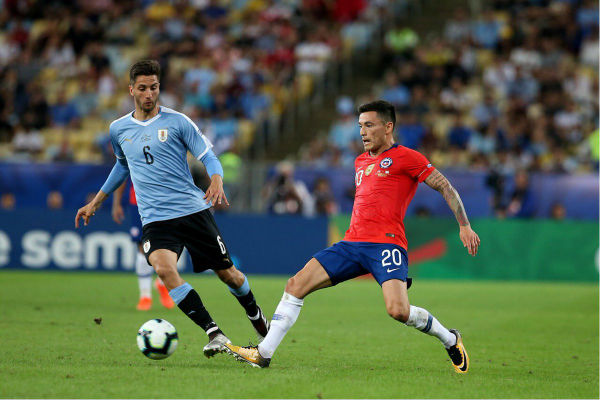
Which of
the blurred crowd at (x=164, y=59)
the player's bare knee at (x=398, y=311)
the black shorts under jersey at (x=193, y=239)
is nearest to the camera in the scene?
the player's bare knee at (x=398, y=311)

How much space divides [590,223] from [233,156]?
25.8 feet

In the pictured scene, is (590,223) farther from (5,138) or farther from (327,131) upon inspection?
(5,138)

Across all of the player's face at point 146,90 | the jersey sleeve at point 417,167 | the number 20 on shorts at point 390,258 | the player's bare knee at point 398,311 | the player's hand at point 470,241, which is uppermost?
the player's face at point 146,90

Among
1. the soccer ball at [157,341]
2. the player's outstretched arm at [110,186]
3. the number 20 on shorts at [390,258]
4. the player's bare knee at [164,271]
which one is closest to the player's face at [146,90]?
the player's outstretched arm at [110,186]

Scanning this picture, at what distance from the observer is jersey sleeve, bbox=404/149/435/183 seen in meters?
7.79

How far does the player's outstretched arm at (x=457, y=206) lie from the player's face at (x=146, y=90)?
2548mm

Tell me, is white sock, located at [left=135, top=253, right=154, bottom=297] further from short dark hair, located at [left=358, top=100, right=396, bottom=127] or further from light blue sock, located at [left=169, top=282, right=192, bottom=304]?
short dark hair, located at [left=358, top=100, right=396, bottom=127]

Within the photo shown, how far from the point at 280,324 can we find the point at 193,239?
119 cm

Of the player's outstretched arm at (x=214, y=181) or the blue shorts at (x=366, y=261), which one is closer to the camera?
the blue shorts at (x=366, y=261)

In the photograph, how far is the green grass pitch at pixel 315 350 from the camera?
22.4ft

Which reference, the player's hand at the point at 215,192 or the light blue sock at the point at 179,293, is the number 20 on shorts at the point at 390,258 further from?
the light blue sock at the point at 179,293

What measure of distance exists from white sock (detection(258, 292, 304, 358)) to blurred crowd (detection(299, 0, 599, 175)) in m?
12.5

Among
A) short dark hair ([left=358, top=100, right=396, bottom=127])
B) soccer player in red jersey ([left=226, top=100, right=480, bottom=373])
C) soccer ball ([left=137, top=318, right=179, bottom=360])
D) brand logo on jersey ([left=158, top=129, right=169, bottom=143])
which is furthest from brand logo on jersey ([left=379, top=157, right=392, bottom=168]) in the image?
soccer ball ([left=137, top=318, right=179, bottom=360])

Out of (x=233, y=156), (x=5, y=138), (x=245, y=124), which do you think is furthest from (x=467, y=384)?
(x=5, y=138)
